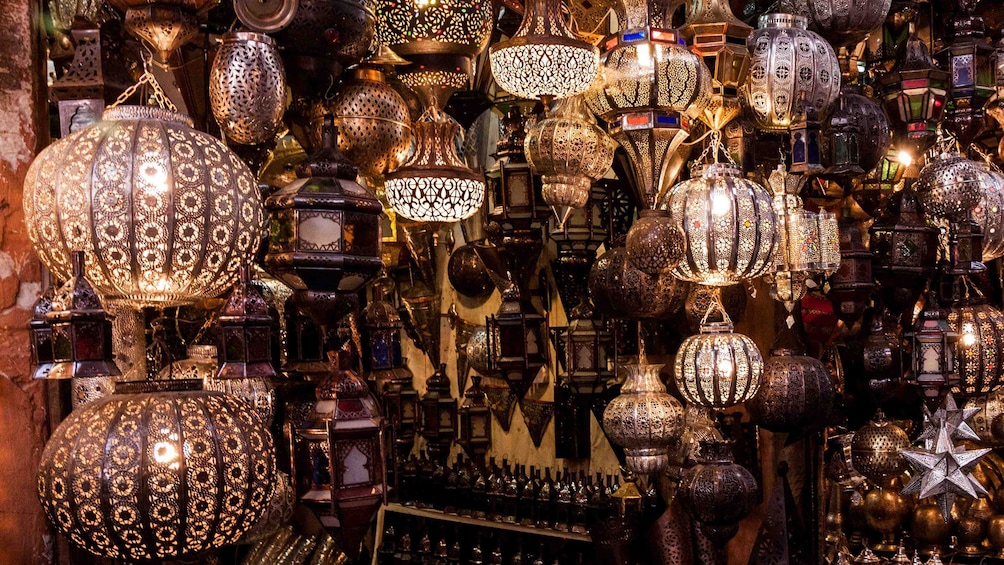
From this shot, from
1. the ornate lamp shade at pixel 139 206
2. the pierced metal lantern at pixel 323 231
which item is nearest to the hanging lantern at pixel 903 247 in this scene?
the pierced metal lantern at pixel 323 231

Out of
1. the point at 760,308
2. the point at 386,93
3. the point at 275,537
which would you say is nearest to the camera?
the point at 386,93

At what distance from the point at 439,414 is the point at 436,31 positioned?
3.51 meters

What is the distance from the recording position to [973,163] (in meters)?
4.64

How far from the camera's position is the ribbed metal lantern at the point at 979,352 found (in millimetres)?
4641

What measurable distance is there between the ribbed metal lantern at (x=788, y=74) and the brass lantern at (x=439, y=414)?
121 inches

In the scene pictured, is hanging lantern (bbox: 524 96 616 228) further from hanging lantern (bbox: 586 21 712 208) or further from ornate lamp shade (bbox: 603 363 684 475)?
ornate lamp shade (bbox: 603 363 684 475)

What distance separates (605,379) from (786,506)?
3.01 ft

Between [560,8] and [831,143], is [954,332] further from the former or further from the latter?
[560,8]

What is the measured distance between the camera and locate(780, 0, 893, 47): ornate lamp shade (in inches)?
165

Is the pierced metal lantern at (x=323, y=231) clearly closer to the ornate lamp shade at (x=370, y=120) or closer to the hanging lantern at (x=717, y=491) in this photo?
the ornate lamp shade at (x=370, y=120)

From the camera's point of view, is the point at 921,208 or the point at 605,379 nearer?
the point at 921,208

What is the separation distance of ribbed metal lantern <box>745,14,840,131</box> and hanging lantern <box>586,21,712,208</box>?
0.25m

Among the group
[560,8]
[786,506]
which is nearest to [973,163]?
[786,506]

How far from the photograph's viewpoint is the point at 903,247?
4.74 m
